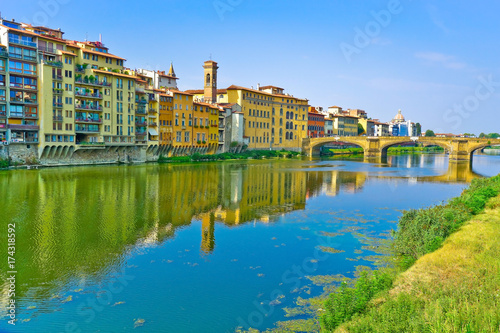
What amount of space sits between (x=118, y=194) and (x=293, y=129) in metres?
84.0

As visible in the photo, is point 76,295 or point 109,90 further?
point 109,90

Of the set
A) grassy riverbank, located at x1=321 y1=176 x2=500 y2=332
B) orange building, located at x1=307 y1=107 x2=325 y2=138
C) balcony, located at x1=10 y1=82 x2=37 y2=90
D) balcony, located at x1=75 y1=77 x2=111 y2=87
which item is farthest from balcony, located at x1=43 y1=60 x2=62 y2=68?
orange building, located at x1=307 y1=107 x2=325 y2=138

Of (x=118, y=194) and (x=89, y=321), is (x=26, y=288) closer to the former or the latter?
(x=89, y=321)

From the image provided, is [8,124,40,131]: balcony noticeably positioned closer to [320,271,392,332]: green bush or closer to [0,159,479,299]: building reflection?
[0,159,479,299]: building reflection

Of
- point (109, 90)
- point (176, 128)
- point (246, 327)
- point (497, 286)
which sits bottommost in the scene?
point (246, 327)

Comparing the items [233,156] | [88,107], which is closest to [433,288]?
[88,107]

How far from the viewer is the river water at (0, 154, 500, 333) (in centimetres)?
1312

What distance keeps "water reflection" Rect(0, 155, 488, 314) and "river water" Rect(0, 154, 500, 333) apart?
0.30 ft

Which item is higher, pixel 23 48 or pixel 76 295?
pixel 23 48

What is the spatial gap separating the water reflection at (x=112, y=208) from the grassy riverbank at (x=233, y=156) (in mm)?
18065

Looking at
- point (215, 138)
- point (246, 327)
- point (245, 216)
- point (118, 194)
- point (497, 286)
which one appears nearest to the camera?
point (497, 286)

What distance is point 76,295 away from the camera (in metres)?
13.9

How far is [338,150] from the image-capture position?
127 m

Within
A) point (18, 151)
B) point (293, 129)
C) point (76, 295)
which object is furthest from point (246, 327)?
point (293, 129)
